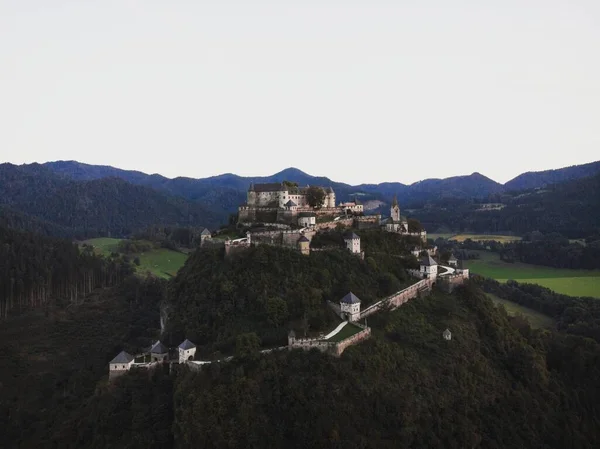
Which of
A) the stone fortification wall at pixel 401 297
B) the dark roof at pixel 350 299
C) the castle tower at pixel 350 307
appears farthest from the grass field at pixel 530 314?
the dark roof at pixel 350 299

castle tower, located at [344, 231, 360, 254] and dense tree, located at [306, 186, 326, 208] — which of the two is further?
dense tree, located at [306, 186, 326, 208]

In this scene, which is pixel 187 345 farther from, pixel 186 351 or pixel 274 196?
pixel 274 196

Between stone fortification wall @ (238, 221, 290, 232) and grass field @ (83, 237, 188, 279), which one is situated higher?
stone fortification wall @ (238, 221, 290, 232)

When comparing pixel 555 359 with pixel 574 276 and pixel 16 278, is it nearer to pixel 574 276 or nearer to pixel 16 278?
pixel 574 276

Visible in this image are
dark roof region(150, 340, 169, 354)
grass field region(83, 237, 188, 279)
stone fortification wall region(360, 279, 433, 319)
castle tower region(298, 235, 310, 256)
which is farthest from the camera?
grass field region(83, 237, 188, 279)

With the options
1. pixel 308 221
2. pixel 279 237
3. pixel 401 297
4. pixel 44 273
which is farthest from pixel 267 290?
pixel 44 273

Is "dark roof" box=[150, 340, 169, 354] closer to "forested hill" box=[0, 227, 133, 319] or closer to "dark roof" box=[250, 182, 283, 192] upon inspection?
"dark roof" box=[250, 182, 283, 192]

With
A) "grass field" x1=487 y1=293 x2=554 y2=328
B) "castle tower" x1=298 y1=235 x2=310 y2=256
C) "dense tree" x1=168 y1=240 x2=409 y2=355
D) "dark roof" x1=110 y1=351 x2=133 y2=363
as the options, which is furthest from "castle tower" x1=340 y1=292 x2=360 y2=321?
"grass field" x1=487 y1=293 x2=554 y2=328
